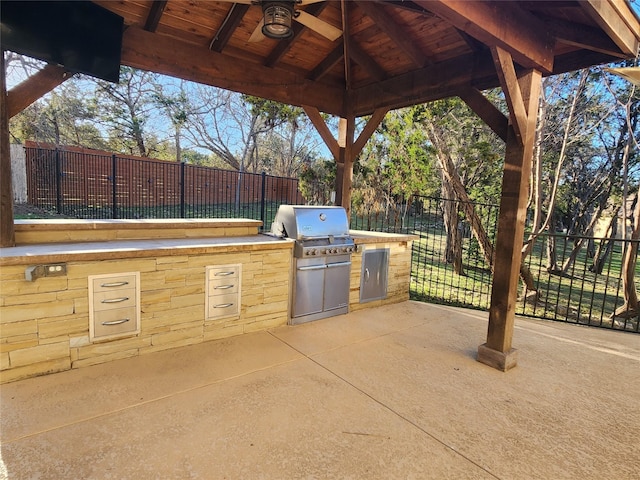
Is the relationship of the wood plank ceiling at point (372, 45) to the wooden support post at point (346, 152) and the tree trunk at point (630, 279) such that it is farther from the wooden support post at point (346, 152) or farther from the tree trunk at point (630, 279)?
the tree trunk at point (630, 279)

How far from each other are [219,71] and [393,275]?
317cm

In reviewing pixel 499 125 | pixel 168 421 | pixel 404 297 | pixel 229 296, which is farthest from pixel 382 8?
pixel 168 421

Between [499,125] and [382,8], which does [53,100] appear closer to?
[382,8]

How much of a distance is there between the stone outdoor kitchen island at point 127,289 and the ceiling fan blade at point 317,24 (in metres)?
1.95

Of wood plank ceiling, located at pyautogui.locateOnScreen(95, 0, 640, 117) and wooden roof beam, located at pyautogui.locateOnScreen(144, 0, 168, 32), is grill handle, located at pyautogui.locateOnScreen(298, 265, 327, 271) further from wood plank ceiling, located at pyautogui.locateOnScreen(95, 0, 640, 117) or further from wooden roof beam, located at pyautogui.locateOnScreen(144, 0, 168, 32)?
wooden roof beam, located at pyautogui.locateOnScreen(144, 0, 168, 32)

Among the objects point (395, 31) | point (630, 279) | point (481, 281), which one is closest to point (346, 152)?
point (395, 31)

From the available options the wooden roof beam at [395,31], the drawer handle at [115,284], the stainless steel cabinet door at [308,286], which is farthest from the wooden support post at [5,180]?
the wooden roof beam at [395,31]

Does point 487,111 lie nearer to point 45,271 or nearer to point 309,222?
point 309,222

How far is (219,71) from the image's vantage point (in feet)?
12.4

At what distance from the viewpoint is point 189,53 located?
140 inches

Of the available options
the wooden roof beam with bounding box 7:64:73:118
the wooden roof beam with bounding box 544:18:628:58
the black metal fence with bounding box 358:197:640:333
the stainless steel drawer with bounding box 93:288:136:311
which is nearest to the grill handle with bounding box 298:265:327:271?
the stainless steel drawer with bounding box 93:288:136:311

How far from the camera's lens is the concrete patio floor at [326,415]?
180 cm

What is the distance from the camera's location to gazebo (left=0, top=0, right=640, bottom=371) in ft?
8.49

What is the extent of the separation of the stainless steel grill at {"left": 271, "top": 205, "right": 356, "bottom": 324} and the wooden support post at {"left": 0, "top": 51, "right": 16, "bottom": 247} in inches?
88.1
